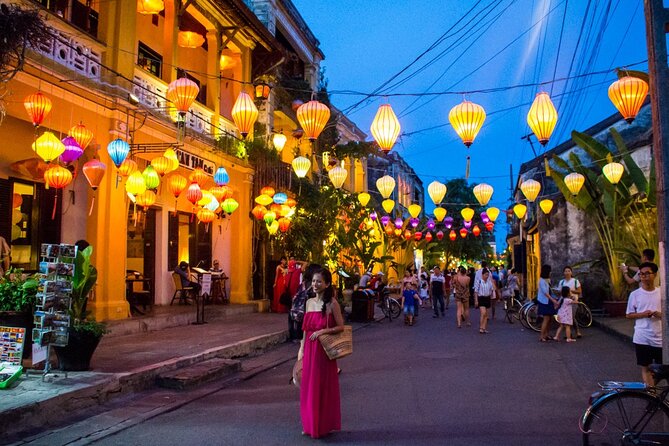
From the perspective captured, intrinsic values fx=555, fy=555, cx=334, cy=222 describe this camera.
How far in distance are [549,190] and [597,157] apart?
290 inches

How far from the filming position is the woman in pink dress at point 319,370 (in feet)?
17.7

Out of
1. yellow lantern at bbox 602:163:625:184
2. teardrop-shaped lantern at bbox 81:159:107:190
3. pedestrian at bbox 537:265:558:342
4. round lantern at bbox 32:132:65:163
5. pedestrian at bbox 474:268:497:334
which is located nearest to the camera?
round lantern at bbox 32:132:65:163

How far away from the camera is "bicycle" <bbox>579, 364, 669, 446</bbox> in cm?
459

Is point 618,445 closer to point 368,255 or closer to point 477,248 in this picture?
point 368,255

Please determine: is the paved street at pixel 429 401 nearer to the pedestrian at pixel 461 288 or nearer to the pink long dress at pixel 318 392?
the pink long dress at pixel 318 392

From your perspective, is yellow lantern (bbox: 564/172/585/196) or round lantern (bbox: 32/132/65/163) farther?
yellow lantern (bbox: 564/172/585/196)

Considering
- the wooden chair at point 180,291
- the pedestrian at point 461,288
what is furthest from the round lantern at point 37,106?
the pedestrian at point 461,288

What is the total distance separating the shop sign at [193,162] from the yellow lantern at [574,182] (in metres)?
10.6

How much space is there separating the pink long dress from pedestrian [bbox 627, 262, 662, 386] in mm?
3464

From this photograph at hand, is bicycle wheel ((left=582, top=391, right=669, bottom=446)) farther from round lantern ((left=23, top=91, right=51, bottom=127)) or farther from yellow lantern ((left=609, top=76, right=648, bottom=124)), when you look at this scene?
round lantern ((left=23, top=91, right=51, bottom=127))

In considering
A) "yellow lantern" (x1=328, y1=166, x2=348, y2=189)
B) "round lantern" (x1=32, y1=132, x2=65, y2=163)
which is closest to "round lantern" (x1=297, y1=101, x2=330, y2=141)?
"round lantern" (x1=32, y1=132, x2=65, y2=163)

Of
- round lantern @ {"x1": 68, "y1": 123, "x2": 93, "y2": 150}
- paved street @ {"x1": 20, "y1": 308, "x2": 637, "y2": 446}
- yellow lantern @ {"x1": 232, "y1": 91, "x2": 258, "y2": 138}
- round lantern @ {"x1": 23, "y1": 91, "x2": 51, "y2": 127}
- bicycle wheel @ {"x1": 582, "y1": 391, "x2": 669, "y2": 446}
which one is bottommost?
paved street @ {"x1": 20, "y1": 308, "x2": 637, "y2": 446}

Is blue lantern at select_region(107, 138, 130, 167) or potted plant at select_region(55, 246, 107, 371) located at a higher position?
blue lantern at select_region(107, 138, 130, 167)

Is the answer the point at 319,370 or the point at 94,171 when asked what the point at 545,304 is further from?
the point at 94,171
